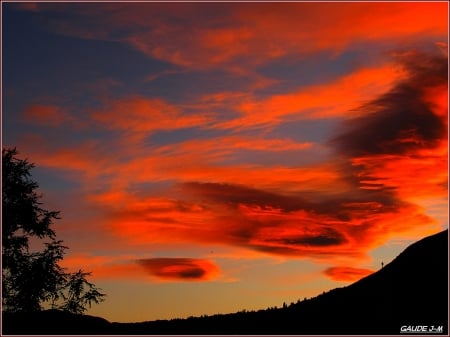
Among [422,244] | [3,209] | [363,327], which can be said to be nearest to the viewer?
[363,327]

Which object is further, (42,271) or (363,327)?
(42,271)

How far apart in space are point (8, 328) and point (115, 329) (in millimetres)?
5424

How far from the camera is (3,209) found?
50406mm

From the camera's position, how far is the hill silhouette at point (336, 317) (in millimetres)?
32719

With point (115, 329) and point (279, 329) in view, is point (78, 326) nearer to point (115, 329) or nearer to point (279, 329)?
point (115, 329)

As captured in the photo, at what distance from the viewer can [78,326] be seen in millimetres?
35250

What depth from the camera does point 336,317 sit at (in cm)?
3422

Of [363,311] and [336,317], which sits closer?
[336,317]

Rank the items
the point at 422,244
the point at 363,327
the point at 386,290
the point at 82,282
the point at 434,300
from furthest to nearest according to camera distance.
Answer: the point at 82,282 → the point at 422,244 → the point at 386,290 → the point at 434,300 → the point at 363,327

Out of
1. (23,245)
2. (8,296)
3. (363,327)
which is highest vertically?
(23,245)

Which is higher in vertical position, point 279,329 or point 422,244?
point 422,244

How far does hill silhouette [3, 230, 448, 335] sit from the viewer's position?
107 ft

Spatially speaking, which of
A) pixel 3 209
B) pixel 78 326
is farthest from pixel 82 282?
pixel 78 326

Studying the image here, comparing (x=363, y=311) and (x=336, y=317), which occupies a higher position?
(x=363, y=311)
